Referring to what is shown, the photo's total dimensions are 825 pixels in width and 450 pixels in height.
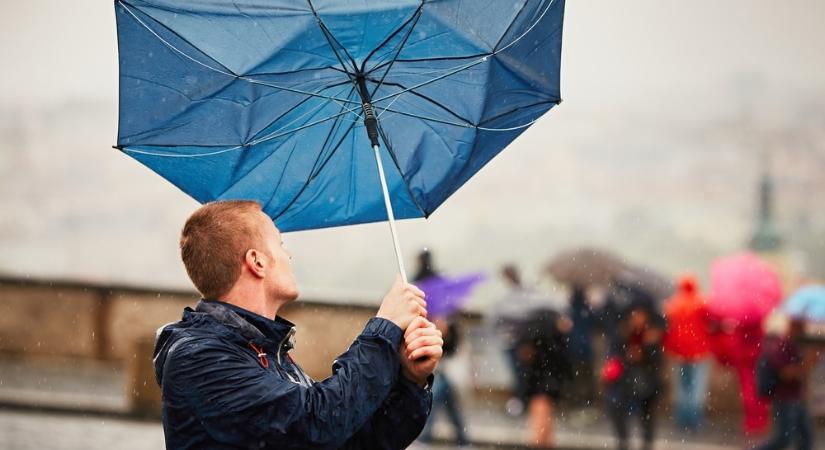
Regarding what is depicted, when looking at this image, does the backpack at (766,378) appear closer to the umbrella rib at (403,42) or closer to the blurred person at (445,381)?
Answer: the blurred person at (445,381)

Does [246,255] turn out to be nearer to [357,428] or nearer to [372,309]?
[357,428]

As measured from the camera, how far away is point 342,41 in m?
2.84

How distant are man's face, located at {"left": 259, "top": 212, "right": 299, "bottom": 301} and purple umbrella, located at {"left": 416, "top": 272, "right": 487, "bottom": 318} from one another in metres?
5.86

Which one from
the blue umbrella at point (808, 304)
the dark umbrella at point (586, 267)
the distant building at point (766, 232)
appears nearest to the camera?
the blue umbrella at point (808, 304)

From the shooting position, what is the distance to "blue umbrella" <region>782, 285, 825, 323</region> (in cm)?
845

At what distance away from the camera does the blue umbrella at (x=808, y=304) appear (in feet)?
27.7

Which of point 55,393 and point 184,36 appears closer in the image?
point 184,36

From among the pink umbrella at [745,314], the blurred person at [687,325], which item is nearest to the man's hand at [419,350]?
the blurred person at [687,325]

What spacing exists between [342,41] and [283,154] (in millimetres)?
384

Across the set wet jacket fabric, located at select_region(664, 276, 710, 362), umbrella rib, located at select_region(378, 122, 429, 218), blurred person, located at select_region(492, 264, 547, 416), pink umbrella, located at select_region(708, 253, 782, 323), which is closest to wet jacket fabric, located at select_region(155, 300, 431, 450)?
umbrella rib, located at select_region(378, 122, 429, 218)

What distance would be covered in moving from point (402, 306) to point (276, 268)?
311 millimetres

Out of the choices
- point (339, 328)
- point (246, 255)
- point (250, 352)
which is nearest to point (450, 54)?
point (246, 255)

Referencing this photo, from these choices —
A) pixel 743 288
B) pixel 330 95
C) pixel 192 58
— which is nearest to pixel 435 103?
pixel 330 95

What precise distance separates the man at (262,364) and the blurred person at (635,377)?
6.18 m
